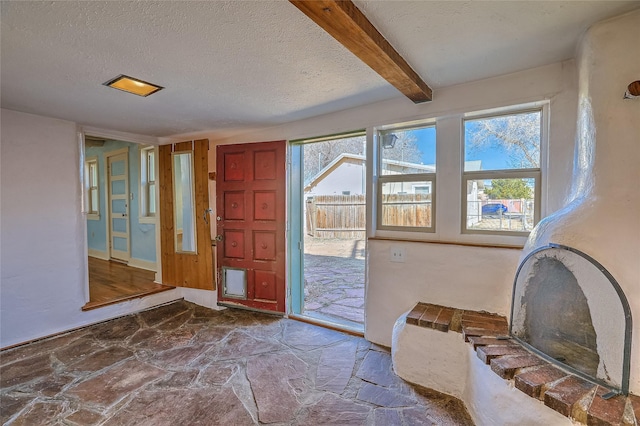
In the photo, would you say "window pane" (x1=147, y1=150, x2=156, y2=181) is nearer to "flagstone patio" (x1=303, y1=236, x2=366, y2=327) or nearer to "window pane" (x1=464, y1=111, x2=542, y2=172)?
"flagstone patio" (x1=303, y1=236, x2=366, y2=327)

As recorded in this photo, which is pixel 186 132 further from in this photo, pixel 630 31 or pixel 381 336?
pixel 630 31

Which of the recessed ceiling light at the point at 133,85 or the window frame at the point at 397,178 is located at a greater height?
the recessed ceiling light at the point at 133,85

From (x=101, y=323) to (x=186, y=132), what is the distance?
7.51 feet

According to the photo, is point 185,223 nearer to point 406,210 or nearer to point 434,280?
point 406,210

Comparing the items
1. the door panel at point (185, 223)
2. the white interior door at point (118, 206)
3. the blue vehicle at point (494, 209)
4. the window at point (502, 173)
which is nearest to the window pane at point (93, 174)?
the white interior door at point (118, 206)

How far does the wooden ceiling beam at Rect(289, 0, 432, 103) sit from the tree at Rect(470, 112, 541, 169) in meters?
0.63

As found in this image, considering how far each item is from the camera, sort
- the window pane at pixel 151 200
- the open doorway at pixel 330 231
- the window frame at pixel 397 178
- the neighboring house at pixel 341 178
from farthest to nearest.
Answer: the neighboring house at pixel 341 178, the window pane at pixel 151 200, the open doorway at pixel 330 231, the window frame at pixel 397 178

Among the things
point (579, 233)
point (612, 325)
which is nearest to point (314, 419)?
point (612, 325)

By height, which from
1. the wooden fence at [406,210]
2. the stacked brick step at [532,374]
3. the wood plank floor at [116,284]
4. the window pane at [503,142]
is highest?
the window pane at [503,142]

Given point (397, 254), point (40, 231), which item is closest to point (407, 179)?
point (397, 254)

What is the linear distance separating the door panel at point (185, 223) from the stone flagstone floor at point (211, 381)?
0.77m

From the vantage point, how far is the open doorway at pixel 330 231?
3.23m

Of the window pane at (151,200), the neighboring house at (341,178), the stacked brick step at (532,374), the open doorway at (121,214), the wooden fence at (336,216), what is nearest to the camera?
the stacked brick step at (532,374)

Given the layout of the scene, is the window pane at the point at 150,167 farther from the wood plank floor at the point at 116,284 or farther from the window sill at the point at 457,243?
the window sill at the point at 457,243
